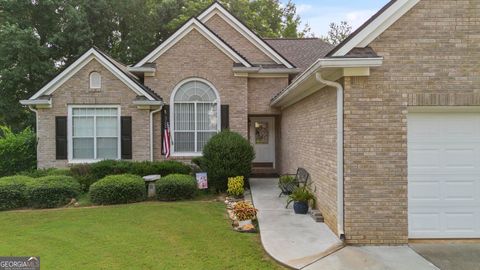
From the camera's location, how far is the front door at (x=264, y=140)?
16078 mm

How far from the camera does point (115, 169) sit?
12.2 meters

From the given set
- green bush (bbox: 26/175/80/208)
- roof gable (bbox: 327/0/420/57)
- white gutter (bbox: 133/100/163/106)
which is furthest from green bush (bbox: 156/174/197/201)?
roof gable (bbox: 327/0/420/57)

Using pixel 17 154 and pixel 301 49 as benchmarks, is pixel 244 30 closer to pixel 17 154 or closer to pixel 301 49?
pixel 301 49

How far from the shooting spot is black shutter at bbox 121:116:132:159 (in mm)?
13336

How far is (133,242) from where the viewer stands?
267 inches

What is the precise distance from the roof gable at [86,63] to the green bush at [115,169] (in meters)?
2.63

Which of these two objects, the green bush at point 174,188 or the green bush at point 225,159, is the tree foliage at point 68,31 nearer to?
the green bush at point 225,159

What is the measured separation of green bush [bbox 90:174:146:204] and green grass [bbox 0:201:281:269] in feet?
1.74

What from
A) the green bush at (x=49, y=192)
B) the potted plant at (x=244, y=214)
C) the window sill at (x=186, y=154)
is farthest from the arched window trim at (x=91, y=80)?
the potted plant at (x=244, y=214)

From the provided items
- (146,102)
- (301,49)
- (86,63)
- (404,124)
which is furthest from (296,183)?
(301,49)

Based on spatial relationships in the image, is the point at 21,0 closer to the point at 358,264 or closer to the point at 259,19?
the point at 259,19

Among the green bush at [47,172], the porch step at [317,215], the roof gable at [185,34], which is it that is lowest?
the porch step at [317,215]

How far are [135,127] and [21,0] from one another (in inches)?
615

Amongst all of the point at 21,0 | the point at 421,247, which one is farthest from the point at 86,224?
the point at 21,0
